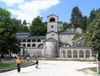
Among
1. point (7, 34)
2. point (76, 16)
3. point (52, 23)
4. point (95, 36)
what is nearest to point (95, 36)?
point (95, 36)

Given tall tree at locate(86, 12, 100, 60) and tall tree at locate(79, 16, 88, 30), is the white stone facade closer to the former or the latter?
tall tree at locate(86, 12, 100, 60)

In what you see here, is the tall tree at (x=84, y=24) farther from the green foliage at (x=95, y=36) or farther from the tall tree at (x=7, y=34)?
the tall tree at (x=7, y=34)

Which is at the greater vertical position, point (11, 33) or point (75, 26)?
point (75, 26)

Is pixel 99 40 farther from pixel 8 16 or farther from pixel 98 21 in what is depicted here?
pixel 8 16

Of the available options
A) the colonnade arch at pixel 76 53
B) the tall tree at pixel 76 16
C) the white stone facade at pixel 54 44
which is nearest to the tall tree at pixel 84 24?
the tall tree at pixel 76 16

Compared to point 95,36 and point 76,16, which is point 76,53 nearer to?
point 95,36

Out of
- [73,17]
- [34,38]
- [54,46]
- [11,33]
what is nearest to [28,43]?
[34,38]

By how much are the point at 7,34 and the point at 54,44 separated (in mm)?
A: 18014

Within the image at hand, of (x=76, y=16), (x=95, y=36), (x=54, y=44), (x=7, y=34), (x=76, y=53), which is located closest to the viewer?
(x=95, y=36)

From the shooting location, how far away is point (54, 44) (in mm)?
43688

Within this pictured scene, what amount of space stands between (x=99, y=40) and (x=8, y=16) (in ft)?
78.7

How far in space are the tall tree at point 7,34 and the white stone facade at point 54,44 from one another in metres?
13.9

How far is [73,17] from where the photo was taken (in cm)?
7312

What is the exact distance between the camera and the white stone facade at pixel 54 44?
39969mm
